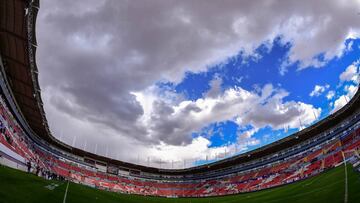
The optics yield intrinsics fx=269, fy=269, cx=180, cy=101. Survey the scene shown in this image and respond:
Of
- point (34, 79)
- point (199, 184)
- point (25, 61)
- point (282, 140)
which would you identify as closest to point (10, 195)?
point (25, 61)

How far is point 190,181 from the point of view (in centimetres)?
9969

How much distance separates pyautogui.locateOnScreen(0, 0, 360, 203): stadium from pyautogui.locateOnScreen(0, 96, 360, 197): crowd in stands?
32 centimetres

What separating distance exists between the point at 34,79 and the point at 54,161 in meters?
48.2

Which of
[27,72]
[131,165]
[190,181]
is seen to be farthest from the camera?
[190,181]

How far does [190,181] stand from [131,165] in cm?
2256

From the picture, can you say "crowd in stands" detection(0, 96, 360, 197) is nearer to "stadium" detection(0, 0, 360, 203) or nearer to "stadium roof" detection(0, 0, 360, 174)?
"stadium" detection(0, 0, 360, 203)

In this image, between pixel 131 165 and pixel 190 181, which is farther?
pixel 190 181

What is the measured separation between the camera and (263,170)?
74.8 meters

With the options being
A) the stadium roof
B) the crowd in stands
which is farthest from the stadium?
the crowd in stands

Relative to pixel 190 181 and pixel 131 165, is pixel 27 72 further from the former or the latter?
pixel 190 181

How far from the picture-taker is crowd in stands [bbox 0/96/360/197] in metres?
46.6

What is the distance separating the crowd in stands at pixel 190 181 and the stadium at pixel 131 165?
32 centimetres

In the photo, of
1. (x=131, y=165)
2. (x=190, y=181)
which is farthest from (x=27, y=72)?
(x=190, y=181)

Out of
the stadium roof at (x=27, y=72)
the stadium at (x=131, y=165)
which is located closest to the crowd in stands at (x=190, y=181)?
the stadium at (x=131, y=165)
